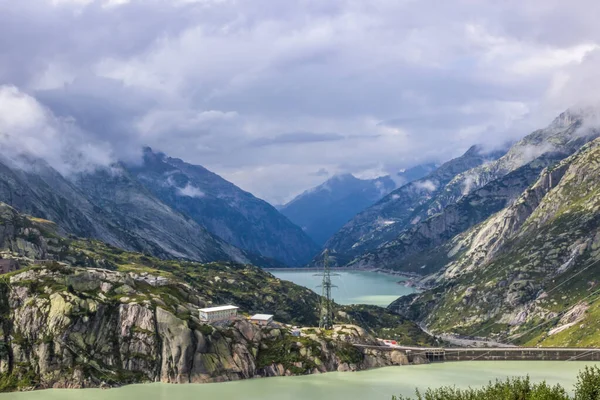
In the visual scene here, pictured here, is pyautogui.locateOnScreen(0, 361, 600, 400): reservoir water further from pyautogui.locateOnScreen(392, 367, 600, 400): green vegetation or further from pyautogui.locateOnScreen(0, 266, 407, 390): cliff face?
pyautogui.locateOnScreen(392, 367, 600, 400): green vegetation

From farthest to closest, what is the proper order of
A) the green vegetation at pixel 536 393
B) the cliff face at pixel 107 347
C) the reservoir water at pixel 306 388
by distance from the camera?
the cliff face at pixel 107 347 < the reservoir water at pixel 306 388 < the green vegetation at pixel 536 393

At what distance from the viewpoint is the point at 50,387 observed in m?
177

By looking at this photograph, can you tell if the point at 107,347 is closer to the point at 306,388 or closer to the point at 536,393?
the point at 306,388

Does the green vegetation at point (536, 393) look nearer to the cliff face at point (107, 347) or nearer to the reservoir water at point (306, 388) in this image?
the reservoir water at point (306, 388)

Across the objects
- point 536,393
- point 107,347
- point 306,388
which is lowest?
point 306,388

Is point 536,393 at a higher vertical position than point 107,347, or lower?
lower

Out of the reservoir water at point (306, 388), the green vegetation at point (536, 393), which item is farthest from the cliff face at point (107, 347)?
the green vegetation at point (536, 393)

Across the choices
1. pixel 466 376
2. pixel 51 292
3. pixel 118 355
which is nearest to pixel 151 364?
pixel 118 355

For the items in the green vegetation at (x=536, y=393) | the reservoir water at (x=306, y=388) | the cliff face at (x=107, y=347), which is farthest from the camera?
the cliff face at (x=107, y=347)

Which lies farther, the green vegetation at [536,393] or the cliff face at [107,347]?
the cliff face at [107,347]

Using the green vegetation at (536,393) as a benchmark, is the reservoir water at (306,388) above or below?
below

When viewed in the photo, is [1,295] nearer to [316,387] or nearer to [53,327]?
[53,327]

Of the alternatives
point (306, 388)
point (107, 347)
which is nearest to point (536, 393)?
point (306, 388)

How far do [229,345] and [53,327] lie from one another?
53.8 meters
